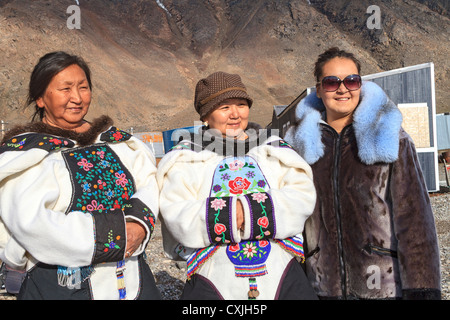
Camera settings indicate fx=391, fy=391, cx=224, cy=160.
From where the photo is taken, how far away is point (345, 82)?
2.43m

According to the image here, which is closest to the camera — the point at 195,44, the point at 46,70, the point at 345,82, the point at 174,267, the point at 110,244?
the point at 110,244

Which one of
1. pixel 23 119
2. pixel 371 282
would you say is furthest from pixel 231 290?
pixel 23 119

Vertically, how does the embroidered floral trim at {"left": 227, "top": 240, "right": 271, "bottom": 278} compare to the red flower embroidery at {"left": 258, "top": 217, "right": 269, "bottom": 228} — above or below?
below

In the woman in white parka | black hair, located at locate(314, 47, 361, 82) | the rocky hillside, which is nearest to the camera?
the woman in white parka

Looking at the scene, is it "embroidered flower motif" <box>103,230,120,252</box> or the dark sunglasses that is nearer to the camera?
"embroidered flower motif" <box>103,230,120,252</box>

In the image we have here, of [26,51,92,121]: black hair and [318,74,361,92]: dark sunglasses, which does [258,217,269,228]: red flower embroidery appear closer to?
[318,74,361,92]: dark sunglasses

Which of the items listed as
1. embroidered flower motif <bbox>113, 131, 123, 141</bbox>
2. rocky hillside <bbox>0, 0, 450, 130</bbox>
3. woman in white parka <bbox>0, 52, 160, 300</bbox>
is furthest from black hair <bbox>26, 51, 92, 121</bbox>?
rocky hillside <bbox>0, 0, 450, 130</bbox>

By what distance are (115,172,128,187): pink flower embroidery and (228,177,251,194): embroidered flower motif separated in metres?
0.61

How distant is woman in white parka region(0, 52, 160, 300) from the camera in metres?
1.87

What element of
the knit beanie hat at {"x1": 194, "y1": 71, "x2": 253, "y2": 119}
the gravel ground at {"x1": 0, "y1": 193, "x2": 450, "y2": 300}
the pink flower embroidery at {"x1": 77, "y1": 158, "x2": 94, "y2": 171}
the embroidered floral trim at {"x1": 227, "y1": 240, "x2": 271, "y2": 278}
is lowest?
the gravel ground at {"x1": 0, "y1": 193, "x2": 450, "y2": 300}

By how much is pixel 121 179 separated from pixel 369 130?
1.50 meters

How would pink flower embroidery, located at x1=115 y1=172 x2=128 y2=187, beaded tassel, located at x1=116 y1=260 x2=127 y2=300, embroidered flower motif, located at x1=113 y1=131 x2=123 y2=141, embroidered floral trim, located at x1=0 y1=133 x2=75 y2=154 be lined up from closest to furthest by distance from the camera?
embroidered floral trim, located at x1=0 y1=133 x2=75 y2=154
beaded tassel, located at x1=116 y1=260 x2=127 y2=300
pink flower embroidery, located at x1=115 y1=172 x2=128 y2=187
embroidered flower motif, located at x1=113 y1=131 x2=123 y2=141

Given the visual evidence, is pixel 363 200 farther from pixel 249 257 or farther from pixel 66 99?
pixel 66 99

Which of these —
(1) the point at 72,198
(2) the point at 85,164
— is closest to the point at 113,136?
(2) the point at 85,164
